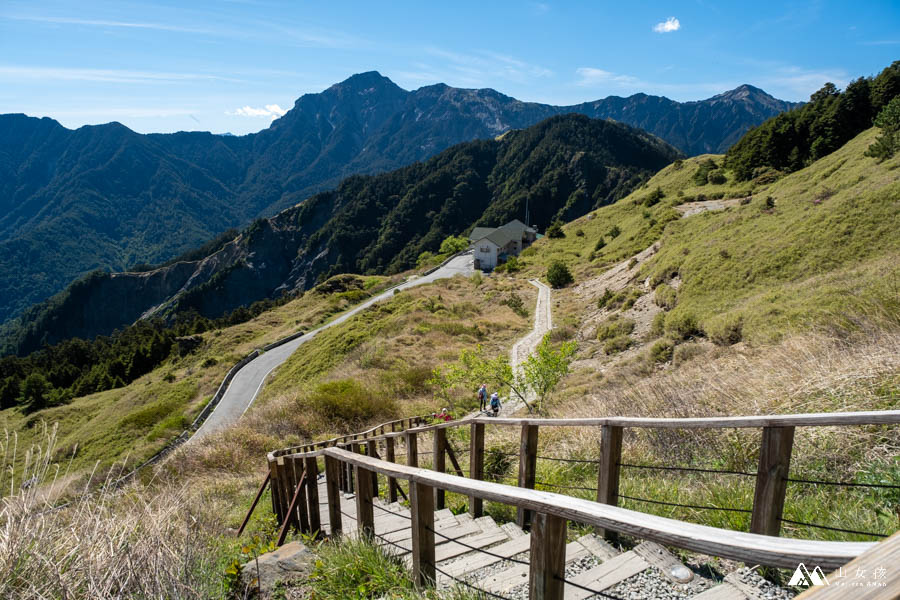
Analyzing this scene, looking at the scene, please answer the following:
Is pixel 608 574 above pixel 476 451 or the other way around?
above

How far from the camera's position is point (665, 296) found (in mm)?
22344

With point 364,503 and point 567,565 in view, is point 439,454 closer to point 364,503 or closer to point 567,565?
point 364,503

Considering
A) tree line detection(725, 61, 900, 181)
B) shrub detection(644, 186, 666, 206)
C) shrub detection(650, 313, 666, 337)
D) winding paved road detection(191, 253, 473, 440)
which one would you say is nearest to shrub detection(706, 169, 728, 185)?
tree line detection(725, 61, 900, 181)

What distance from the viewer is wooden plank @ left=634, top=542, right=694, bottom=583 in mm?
2900

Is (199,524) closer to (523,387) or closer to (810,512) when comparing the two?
(810,512)

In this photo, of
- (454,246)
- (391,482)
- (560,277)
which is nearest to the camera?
(391,482)

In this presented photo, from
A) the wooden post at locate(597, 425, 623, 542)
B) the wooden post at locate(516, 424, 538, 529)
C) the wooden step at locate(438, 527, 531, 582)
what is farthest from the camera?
the wooden post at locate(516, 424, 538, 529)

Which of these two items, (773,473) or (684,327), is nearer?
(773,473)

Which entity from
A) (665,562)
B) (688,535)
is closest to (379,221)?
(665,562)

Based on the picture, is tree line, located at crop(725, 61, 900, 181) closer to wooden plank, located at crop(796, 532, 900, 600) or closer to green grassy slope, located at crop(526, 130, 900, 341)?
green grassy slope, located at crop(526, 130, 900, 341)

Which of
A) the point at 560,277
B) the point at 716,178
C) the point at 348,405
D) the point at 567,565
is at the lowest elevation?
the point at 348,405

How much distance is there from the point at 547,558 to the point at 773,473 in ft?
6.03

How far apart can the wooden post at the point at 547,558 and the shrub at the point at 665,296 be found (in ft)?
69.6

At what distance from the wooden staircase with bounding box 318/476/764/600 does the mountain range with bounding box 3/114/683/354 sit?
465ft
